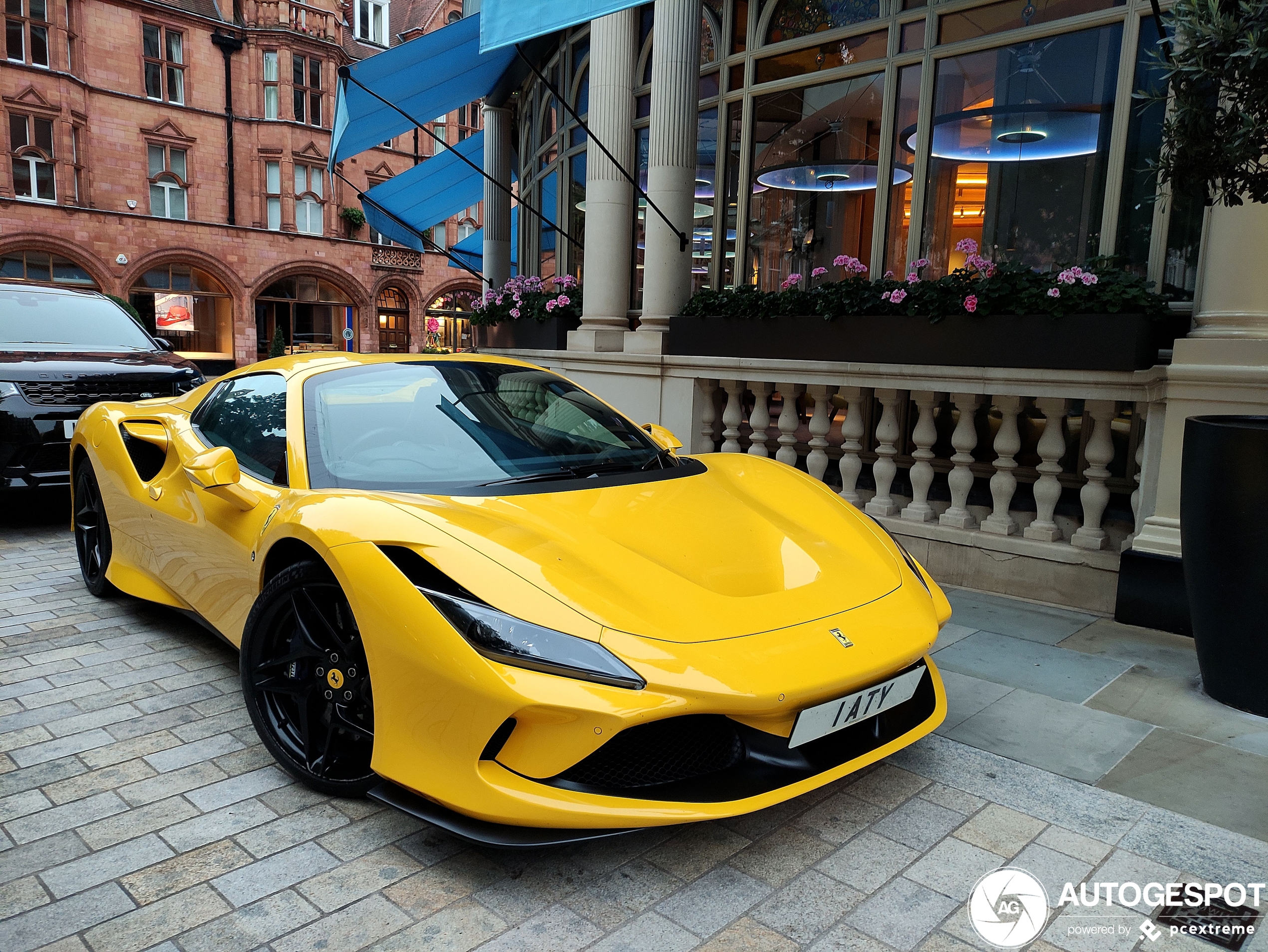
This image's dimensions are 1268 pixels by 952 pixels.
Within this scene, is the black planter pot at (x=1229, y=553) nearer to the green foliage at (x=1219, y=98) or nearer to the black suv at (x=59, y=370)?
the green foliage at (x=1219, y=98)

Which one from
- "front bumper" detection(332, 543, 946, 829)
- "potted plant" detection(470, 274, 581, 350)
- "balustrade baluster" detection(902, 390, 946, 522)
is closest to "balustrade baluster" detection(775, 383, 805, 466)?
"balustrade baluster" detection(902, 390, 946, 522)

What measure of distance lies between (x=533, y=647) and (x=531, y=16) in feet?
16.3

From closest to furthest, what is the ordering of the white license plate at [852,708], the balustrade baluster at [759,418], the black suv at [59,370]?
the white license plate at [852,708] < the black suv at [59,370] < the balustrade baluster at [759,418]

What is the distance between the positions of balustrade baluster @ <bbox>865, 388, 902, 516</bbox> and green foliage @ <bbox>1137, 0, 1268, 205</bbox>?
2133 mm

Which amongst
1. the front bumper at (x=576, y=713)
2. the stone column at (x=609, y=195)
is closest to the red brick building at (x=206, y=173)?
the stone column at (x=609, y=195)

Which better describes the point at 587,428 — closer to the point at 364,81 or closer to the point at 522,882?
the point at 522,882

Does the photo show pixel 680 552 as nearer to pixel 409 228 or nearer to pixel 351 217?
pixel 409 228

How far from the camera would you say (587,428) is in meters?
3.52

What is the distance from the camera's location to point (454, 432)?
3125 mm

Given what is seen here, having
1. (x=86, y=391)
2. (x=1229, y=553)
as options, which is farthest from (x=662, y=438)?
(x=86, y=391)

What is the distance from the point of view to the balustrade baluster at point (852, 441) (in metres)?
5.60

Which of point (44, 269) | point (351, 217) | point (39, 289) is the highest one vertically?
point (351, 217)

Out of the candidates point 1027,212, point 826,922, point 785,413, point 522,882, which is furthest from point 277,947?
point 1027,212

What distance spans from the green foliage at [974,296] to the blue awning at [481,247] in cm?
708
